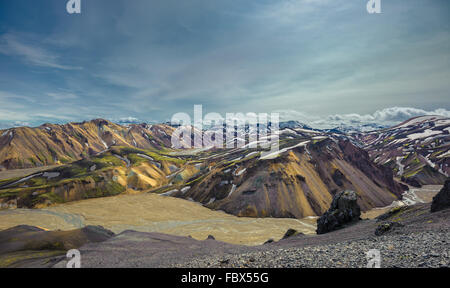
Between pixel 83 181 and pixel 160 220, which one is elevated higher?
pixel 83 181

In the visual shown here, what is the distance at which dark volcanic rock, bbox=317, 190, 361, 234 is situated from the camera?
40656mm

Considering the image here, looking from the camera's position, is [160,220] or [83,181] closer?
[160,220]

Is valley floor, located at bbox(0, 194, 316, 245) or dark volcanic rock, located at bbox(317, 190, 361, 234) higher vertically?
dark volcanic rock, located at bbox(317, 190, 361, 234)

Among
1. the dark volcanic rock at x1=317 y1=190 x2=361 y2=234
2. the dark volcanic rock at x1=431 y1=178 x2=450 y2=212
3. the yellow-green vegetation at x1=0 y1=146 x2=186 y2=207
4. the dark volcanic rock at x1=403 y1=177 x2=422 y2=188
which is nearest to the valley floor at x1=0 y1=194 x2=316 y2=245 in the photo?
the yellow-green vegetation at x1=0 y1=146 x2=186 y2=207

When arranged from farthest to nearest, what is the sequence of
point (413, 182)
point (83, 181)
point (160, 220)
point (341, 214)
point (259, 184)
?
point (413, 182) → point (83, 181) → point (259, 184) → point (160, 220) → point (341, 214)

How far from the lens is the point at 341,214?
1614 inches

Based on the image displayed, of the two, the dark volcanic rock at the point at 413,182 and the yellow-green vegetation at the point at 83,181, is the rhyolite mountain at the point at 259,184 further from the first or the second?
the dark volcanic rock at the point at 413,182

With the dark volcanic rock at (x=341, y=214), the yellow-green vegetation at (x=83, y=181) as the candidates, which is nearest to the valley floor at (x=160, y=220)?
the yellow-green vegetation at (x=83, y=181)

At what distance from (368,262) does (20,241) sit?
5110 centimetres

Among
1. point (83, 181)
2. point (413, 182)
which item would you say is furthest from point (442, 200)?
point (413, 182)

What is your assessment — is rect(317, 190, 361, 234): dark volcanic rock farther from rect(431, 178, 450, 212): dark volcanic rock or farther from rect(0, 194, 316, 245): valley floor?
rect(0, 194, 316, 245): valley floor

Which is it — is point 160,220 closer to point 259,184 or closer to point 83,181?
point 259,184
